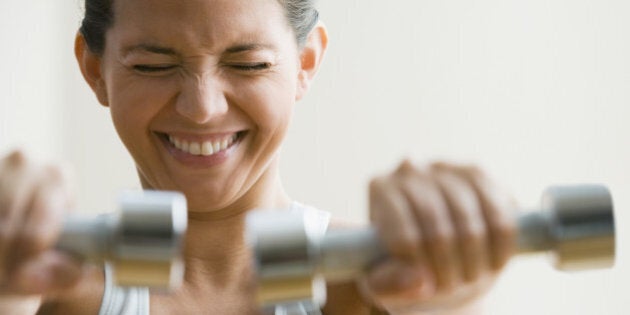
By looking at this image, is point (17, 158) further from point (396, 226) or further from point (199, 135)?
point (199, 135)

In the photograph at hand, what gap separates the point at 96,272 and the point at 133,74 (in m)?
0.20

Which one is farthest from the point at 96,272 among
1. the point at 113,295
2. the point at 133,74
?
the point at 133,74

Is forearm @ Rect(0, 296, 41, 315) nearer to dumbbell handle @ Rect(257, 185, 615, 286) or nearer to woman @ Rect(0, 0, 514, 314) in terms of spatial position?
woman @ Rect(0, 0, 514, 314)

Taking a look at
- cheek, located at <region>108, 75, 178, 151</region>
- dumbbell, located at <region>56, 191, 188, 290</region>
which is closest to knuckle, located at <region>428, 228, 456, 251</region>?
dumbbell, located at <region>56, 191, 188, 290</region>

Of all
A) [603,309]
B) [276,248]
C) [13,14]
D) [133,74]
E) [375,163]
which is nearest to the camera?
[276,248]

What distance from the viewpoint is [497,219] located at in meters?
0.37

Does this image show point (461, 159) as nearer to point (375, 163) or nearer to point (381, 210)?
point (381, 210)

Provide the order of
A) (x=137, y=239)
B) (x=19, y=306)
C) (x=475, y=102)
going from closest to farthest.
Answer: (x=137, y=239) < (x=19, y=306) < (x=475, y=102)

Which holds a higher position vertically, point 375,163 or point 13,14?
point 13,14

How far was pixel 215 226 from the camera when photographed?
814 mm

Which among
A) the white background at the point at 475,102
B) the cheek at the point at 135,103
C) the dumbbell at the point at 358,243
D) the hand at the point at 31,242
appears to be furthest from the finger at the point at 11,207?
the white background at the point at 475,102

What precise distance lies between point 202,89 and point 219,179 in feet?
0.32

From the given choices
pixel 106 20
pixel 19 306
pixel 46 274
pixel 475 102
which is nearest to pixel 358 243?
pixel 46 274

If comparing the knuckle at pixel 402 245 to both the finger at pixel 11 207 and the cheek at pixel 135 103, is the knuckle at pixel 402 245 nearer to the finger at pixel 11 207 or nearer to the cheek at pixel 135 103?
the finger at pixel 11 207
